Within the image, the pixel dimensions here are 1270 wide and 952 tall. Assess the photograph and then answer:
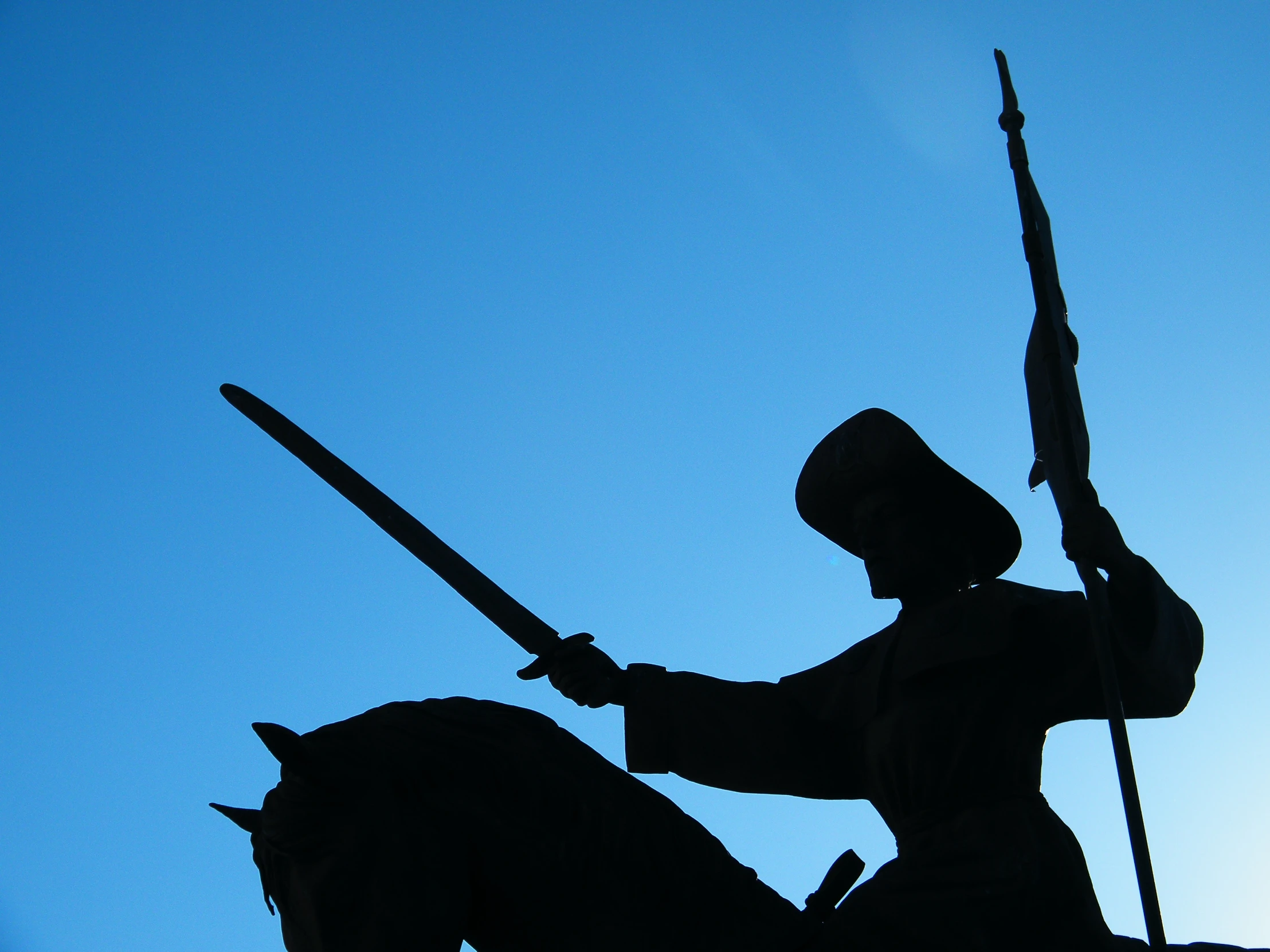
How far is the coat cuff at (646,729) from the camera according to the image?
492 cm

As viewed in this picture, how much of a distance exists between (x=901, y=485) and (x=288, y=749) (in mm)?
2925

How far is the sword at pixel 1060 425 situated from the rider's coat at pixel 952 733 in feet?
0.63

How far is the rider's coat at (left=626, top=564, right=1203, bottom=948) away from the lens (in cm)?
420

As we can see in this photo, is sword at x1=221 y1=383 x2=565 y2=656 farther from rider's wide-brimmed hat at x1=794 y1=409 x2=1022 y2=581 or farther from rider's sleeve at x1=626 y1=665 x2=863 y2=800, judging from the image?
rider's wide-brimmed hat at x1=794 y1=409 x2=1022 y2=581

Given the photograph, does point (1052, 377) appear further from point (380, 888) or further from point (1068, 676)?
point (380, 888)

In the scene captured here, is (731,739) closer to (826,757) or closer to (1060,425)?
(826,757)

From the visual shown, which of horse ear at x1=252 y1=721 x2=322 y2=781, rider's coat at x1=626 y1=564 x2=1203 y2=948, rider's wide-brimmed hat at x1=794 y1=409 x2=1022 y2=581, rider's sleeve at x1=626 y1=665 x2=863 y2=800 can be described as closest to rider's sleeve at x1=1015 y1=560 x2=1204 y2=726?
rider's coat at x1=626 y1=564 x2=1203 y2=948

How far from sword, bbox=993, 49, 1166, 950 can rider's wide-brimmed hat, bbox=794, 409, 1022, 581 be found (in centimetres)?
26

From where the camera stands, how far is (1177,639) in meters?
4.74

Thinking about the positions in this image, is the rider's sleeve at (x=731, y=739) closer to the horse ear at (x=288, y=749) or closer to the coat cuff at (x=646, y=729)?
the coat cuff at (x=646, y=729)

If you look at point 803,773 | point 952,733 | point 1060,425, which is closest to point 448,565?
point 803,773

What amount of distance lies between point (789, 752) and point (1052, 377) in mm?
1767

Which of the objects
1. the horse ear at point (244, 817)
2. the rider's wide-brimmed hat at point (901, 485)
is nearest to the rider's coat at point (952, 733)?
the rider's wide-brimmed hat at point (901, 485)

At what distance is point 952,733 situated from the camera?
4.65m
